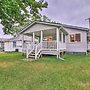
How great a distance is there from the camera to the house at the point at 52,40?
68.2 feet

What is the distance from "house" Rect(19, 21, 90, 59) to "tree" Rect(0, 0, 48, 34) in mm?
1634

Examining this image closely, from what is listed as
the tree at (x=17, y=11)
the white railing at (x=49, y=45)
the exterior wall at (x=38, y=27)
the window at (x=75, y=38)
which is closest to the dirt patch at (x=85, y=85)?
the tree at (x=17, y=11)

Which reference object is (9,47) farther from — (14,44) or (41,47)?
(41,47)

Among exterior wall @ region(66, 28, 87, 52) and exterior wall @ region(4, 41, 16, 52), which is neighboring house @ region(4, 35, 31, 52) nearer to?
exterior wall @ region(4, 41, 16, 52)

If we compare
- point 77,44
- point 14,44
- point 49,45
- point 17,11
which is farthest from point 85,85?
point 14,44

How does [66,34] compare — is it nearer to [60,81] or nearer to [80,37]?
[80,37]

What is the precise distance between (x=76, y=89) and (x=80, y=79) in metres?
1.83

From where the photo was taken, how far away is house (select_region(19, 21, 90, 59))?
2078 cm

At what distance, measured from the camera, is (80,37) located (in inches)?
1053

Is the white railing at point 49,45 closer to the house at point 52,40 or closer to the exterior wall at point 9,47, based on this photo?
the house at point 52,40

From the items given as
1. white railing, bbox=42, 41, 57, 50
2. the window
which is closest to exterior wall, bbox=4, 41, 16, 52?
the window

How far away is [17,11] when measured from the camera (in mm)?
16984

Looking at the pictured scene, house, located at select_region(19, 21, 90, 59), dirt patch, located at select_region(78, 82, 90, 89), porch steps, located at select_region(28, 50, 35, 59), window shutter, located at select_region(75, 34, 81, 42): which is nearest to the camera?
dirt patch, located at select_region(78, 82, 90, 89)

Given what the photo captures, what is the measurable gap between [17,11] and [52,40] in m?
9.60
